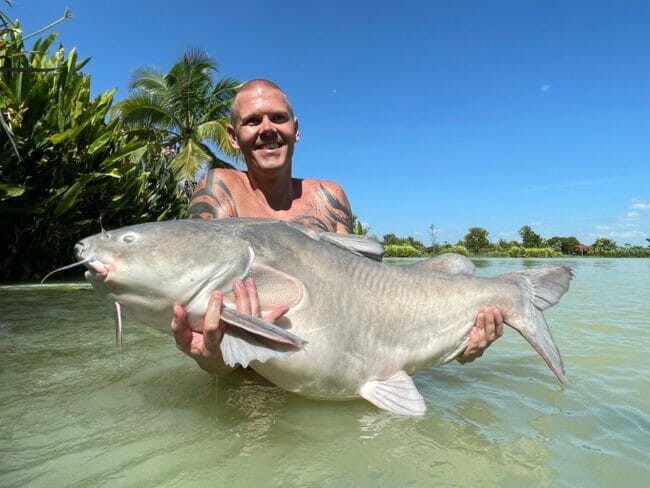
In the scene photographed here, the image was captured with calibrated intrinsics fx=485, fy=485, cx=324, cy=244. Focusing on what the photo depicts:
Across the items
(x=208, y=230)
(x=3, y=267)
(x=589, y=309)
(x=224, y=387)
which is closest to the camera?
(x=208, y=230)

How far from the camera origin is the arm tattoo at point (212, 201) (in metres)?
3.09

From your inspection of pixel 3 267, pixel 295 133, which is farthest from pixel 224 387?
pixel 3 267

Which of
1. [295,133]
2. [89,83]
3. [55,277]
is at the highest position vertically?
[89,83]

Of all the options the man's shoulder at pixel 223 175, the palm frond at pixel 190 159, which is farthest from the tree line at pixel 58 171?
the palm frond at pixel 190 159

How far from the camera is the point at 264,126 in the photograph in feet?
10.2

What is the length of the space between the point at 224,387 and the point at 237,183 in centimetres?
138

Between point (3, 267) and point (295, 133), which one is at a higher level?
point (295, 133)

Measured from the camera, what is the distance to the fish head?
1.74m

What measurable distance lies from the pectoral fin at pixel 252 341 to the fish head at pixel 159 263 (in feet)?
0.54

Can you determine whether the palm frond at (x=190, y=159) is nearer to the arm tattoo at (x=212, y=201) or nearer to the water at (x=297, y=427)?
the arm tattoo at (x=212, y=201)

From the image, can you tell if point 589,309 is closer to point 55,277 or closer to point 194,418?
point 194,418

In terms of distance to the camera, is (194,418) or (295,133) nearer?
(194,418)

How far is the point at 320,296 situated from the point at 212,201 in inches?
54.3

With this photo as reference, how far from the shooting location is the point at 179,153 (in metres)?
19.6
